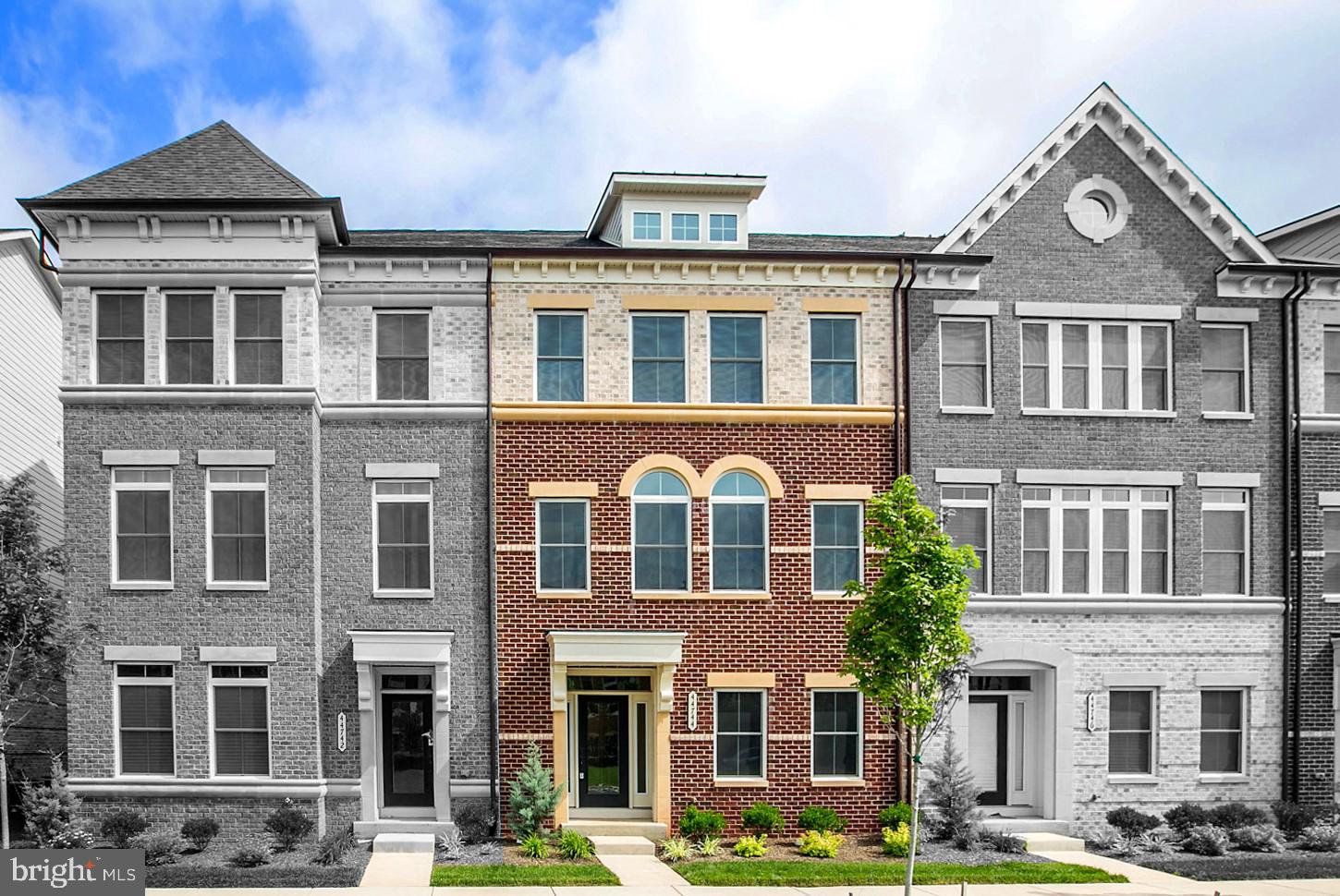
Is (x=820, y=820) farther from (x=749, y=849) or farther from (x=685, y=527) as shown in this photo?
(x=685, y=527)

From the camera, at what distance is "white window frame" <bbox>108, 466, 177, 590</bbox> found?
2239 cm

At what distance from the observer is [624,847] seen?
21875 mm

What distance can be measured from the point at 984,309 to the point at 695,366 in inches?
218

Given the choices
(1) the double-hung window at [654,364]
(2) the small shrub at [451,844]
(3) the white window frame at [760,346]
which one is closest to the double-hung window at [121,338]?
(1) the double-hung window at [654,364]

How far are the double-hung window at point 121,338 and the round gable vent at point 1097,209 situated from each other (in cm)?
1714

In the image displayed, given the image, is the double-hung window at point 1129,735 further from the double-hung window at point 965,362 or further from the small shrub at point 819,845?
the double-hung window at point 965,362

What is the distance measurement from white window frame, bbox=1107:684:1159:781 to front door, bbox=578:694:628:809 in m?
9.00

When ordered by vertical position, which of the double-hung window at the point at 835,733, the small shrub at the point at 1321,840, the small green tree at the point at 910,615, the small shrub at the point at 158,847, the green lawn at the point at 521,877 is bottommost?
the small shrub at the point at 1321,840

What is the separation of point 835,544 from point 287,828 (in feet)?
35.0

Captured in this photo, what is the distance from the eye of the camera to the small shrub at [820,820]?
74.8 ft

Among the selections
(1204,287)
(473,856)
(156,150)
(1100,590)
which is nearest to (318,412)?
(156,150)

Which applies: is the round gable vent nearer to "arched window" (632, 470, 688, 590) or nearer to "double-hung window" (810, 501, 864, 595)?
"double-hung window" (810, 501, 864, 595)

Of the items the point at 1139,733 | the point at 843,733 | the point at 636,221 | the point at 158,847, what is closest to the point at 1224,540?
the point at 1139,733

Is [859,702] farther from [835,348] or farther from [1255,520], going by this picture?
[1255,520]
